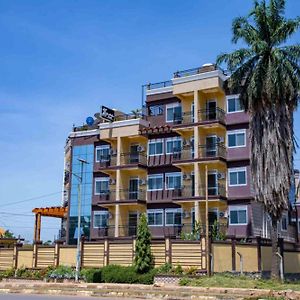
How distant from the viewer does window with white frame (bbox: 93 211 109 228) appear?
50.5 m

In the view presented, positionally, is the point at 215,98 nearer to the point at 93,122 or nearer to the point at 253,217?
the point at 253,217

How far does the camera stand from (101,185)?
171ft

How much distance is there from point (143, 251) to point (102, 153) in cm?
1977

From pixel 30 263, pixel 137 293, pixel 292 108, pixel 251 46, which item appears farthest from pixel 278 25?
pixel 30 263

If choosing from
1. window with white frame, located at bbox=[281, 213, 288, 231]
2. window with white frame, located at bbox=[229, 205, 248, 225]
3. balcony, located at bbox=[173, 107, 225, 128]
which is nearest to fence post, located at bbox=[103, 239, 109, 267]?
window with white frame, located at bbox=[229, 205, 248, 225]

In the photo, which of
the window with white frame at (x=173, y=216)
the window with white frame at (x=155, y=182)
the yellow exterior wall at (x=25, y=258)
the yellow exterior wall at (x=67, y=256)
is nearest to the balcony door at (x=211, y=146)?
the window with white frame at (x=155, y=182)

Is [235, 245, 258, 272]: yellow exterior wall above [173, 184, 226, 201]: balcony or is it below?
below

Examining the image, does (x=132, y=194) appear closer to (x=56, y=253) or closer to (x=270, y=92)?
(x=56, y=253)

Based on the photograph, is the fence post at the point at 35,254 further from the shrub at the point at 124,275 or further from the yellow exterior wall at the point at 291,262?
the yellow exterior wall at the point at 291,262

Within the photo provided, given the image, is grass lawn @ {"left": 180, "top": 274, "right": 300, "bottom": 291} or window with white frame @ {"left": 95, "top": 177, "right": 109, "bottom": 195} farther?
window with white frame @ {"left": 95, "top": 177, "right": 109, "bottom": 195}

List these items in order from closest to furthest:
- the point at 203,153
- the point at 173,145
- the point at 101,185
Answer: the point at 203,153, the point at 173,145, the point at 101,185

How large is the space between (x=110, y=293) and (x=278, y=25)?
64.9 ft

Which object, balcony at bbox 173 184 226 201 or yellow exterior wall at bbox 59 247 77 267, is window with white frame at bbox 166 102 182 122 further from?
yellow exterior wall at bbox 59 247 77 267

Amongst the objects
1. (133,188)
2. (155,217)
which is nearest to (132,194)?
(133,188)
